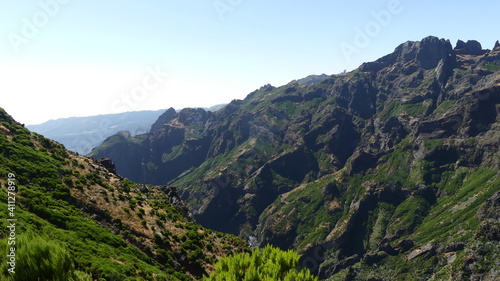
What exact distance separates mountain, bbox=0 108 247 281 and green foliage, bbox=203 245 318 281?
13.9m

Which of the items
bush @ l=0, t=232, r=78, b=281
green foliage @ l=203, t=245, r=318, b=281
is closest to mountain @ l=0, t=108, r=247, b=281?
bush @ l=0, t=232, r=78, b=281

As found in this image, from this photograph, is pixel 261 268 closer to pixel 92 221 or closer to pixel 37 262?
pixel 37 262

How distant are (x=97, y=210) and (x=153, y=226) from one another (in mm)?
13078

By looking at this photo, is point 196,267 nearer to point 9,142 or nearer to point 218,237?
point 218,237

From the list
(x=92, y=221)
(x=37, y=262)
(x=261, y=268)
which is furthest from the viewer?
(x=92, y=221)

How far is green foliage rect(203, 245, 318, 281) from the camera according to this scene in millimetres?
28016

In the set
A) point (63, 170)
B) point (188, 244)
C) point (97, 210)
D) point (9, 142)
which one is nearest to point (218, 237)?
point (188, 244)

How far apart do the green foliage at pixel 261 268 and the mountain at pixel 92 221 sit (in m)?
13.9

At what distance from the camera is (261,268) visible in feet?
102

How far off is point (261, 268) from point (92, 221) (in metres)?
42.1

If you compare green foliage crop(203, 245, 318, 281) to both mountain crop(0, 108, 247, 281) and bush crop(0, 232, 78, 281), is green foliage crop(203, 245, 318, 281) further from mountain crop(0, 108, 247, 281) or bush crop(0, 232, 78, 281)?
mountain crop(0, 108, 247, 281)

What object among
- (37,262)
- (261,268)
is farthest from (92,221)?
(37,262)

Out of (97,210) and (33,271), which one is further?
(97,210)

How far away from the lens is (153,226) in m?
68.2
